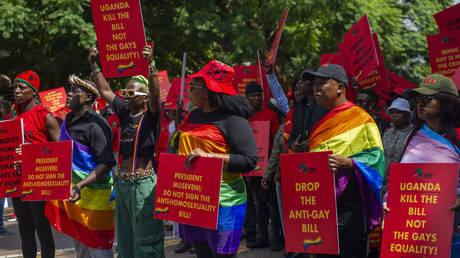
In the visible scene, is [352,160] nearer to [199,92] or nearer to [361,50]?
[199,92]

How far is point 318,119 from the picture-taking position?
4383mm

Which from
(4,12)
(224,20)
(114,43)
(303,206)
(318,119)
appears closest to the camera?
(303,206)

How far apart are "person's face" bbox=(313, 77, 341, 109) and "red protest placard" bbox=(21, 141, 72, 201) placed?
2.28 m

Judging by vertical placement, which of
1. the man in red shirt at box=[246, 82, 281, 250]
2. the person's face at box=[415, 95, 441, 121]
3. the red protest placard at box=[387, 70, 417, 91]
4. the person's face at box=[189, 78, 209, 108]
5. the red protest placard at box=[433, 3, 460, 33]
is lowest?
the man in red shirt at box=[246, 82, 281, 250]

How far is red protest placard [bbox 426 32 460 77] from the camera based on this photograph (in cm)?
707

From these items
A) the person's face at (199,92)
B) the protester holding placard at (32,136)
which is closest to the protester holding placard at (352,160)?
the person's face at (199,92)

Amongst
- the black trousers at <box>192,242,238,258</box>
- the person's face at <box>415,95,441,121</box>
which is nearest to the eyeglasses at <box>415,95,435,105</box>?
the person's face at <box>415,95,441,121</box>

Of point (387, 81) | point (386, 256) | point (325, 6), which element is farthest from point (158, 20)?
point (386, 256)

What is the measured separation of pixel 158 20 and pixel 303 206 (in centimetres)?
1358

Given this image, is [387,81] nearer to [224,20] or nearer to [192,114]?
[192,114]

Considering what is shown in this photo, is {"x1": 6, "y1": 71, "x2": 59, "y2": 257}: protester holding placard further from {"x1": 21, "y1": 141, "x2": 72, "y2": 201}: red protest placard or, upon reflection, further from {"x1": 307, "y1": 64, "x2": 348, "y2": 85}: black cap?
{"x1": 307, "y1": 64, "x2": 348, "y2": 85}: black cap

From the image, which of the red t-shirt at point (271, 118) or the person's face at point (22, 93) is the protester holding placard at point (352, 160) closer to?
the person's face at point (22, 93)

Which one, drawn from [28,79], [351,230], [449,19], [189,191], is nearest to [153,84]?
[189,191]

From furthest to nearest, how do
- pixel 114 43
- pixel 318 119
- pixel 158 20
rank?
pixel 158 20, pixel 114 43, pixel 318 119
